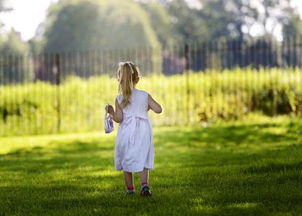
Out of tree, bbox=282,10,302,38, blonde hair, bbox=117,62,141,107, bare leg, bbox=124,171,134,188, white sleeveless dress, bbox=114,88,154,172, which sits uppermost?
tree, bbox=282,10,302,38

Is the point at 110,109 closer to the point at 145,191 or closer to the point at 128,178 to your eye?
the point at 128,178

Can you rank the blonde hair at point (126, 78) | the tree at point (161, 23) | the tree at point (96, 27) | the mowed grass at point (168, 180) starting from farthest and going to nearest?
the tree at point (161, 23) < the tree at point (96, 27) < the blonde hair at point (126, 78) < the mowed grass at point (168, 180)

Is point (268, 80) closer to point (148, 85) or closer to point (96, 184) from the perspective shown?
point (148, 85)

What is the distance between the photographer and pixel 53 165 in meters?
11.2

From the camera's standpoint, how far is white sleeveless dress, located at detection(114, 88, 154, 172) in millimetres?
6660

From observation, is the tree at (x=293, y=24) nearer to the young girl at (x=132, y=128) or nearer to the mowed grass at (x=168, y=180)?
the mowed grass at (x=168, y=180)

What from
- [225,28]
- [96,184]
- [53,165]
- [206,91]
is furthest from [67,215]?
[225,28]

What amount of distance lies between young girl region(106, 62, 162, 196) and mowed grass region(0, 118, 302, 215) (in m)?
0.29

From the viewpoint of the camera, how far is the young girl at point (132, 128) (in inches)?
263

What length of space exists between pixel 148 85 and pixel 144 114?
16.4 m

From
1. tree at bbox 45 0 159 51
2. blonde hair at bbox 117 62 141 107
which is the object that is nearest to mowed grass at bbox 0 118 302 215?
blonde hair at bbox 117 62 141 107

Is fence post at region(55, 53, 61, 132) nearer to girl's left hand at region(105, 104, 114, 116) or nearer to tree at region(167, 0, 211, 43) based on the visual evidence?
girl's left hand at region(105, 104, 114, 116)

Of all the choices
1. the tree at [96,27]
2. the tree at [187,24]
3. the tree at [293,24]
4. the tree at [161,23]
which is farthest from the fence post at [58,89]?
the tree at [293,24]

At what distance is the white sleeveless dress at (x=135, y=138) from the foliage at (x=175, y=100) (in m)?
14.2
